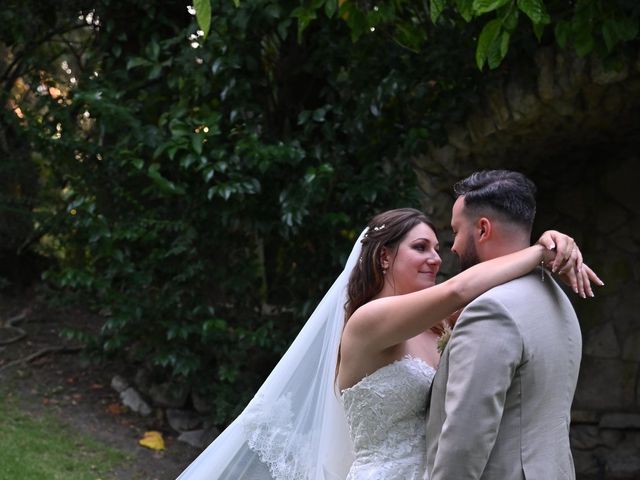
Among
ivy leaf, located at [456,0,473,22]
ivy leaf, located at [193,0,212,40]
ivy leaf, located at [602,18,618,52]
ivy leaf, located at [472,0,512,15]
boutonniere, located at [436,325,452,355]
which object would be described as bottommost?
boutonniere, located at [436,325,452,355]

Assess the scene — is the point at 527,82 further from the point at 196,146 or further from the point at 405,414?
the point at 405,414

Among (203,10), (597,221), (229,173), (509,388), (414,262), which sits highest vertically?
(203,10)

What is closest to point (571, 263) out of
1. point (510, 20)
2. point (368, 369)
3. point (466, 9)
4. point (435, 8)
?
point (368, 369)

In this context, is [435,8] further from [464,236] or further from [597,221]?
[597,221]

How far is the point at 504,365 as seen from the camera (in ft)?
6.73

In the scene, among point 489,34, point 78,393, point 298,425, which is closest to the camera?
point 489,34

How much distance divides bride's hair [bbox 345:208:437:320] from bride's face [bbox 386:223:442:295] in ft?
0.08

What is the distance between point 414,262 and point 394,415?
1.50ft

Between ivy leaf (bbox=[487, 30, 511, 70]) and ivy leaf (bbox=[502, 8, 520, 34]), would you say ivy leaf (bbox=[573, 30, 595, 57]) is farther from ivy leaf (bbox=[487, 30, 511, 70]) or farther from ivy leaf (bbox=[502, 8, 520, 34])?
ivy leaf (bbox=[502, 8, 520, 34])

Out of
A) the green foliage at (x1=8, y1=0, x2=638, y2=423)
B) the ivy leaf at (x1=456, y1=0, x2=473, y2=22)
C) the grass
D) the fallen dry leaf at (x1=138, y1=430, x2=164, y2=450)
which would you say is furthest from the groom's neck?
the fallen dry leaf at (x1=138, y1=430, x2=164, y2=450)

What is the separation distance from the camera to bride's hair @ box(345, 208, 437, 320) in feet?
9.23

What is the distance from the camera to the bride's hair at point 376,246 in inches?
111

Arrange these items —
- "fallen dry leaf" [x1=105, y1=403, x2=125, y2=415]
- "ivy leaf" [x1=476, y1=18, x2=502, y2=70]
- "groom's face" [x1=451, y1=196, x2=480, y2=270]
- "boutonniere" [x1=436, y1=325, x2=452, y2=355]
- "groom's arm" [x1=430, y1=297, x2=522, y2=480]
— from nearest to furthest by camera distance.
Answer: "groom's arm" [x1=430, y1=297, x2=522, y2=480] → "groom's face" [x1=451, y1=196, x2=480, y2=270] → "boutonniere" [x1=436, y1=325, x2=452, y2=355] → "ivy leaf" [x1=476, y1=18, x2=502, y2=70] → "fallen dry leaf" [x1=105, y1=403, x2=125, y2=415]

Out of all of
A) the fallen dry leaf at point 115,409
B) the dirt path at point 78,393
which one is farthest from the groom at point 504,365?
the fallen dry leaf at point 115,409
